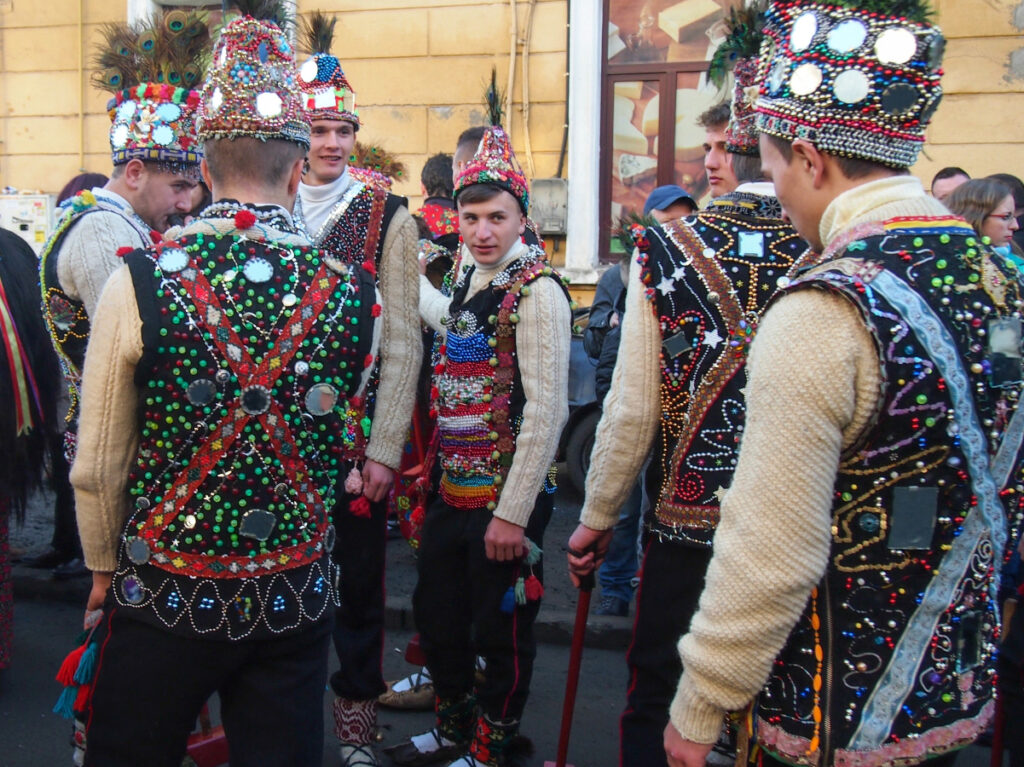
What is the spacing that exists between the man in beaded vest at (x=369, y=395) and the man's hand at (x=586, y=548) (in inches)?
33.1

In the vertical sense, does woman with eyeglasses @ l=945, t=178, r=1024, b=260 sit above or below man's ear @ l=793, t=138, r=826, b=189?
above

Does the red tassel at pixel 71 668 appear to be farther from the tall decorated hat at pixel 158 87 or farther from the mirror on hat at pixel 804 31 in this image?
the mirror on hat at pixel 804 31

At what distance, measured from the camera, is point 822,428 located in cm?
144

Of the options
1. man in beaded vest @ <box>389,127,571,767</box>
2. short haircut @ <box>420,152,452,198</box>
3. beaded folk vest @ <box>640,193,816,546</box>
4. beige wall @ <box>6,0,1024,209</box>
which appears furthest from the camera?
beige wall @ <box>6,0,1024,209</box>

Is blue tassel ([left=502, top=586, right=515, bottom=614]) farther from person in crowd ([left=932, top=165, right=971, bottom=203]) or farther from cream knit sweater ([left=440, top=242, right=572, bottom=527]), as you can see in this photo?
person in crowd ([left=932, top=165, right=971, bottom=203])

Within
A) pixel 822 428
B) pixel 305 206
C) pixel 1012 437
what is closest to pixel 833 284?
pixel 822 428

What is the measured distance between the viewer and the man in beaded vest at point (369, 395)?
3.27 meters

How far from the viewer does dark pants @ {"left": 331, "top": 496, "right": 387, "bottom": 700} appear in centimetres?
330

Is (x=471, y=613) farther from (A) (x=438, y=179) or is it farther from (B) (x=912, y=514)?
(A) (x=438, y=179)

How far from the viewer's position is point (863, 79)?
154 centimetres

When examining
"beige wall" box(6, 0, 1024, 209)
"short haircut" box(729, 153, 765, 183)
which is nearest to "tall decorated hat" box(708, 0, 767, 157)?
"short haircut" box(729, 153, 765, 183)

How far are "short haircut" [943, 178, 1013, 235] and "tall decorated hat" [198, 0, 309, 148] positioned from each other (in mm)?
3249

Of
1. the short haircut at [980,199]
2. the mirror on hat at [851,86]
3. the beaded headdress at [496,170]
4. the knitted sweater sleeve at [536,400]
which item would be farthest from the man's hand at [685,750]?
the short haircut at [980,199]

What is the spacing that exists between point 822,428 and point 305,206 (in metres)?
2.46
